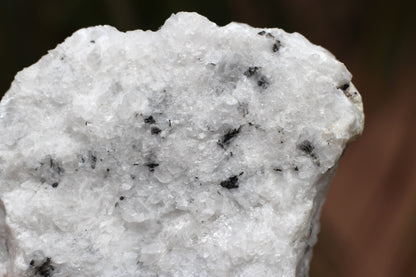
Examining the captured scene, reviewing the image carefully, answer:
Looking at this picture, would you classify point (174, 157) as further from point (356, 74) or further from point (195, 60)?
point (356, 74)

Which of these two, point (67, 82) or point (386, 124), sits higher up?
point (67, 82)

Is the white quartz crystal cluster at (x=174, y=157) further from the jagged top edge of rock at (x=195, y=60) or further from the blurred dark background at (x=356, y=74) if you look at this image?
the blurred dark background at (x=356, y=74)

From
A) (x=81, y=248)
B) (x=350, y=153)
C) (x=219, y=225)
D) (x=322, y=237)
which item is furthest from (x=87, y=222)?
(x=350, y=153)

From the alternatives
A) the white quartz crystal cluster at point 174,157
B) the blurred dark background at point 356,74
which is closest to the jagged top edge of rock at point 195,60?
the white quartz crystal cluster at point 174,157

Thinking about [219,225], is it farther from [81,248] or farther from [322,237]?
[322,237]

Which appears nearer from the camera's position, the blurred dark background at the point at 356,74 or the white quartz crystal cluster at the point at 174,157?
the white quartz crystal cluster at the point at 174,157

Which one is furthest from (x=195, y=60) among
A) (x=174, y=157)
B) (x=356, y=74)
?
(x=356, y=74)
